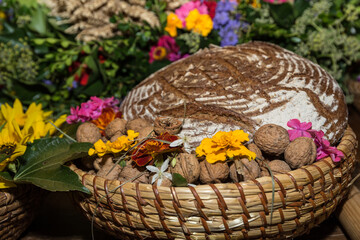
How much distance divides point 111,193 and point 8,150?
362 mm

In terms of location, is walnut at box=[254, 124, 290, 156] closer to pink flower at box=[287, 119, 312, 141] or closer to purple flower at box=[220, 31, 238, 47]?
pink flower at box=[287, 119, 312, 141]

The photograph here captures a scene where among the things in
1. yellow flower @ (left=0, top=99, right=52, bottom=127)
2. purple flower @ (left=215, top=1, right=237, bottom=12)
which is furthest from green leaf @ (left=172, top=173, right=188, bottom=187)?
purple flower @ (left=215, top=1, right=237, bottom=12)

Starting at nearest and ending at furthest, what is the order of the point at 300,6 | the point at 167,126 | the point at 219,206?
1. the point at 219,206
2. the point at 167,126
3. the point at 300,6

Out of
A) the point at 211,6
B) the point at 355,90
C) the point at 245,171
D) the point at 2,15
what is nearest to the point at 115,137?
the point at 245,171

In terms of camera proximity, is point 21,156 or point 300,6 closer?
point 21,156

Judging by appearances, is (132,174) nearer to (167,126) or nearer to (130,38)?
(167,126)

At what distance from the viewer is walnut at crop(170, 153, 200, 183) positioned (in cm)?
97

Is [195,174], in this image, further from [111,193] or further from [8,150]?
[8,150]

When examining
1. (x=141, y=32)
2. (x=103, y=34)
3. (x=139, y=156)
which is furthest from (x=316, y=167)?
(x=103, y=34)

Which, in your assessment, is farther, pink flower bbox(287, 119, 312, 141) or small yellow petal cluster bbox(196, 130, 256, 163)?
pink flower bbox(287, 119, 312, 141)

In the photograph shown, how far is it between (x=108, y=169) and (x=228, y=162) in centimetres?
34

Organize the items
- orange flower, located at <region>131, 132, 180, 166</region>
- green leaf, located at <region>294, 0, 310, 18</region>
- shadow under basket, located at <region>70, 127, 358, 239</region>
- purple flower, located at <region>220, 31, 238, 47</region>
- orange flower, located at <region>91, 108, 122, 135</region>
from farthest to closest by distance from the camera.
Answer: green leaf, located at <region>294, 0, 310, 18</region> → purple flower, located at <region>220, 31, 238, 47</region> → orange flower, located at <region>91, 108, 122, 135</region> → orange flower, located at <region>131, 132, 180, 166</region> → shadow under basket, located at <region>70, 127, 358, 239</region>

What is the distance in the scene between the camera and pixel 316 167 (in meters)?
0.96

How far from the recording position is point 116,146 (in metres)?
1.04
